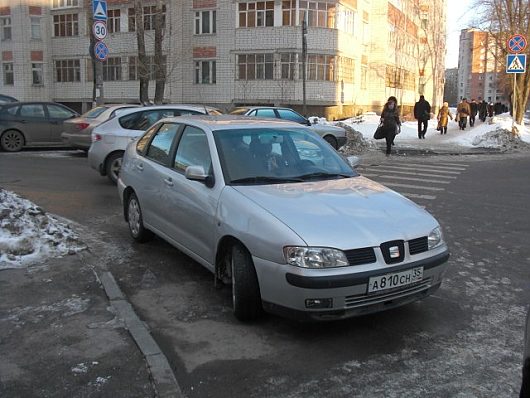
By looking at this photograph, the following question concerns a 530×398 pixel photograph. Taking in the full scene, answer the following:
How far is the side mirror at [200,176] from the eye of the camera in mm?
4887

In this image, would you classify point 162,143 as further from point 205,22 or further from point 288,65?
point 205,22

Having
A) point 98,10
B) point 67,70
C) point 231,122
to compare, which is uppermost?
point 67,70

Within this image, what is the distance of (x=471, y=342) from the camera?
4145 mm

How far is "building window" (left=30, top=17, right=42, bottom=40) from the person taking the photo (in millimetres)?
43531

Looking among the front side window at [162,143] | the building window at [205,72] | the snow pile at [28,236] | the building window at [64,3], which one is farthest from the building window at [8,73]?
the front side window at [162,143]

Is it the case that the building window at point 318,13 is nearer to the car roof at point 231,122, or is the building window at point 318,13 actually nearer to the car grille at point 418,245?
the car roof at point 231,122

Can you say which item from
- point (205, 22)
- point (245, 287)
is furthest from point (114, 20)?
point (245, 287)

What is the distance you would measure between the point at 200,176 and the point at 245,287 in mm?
1160

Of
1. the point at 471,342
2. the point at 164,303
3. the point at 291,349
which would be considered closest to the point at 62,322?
the point at 164,303

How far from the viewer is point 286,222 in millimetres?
4078

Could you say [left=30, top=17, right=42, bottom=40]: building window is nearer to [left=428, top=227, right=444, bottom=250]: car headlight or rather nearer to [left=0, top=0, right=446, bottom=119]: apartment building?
[left=0, top=0, right=446, bottom=119]: apartment building

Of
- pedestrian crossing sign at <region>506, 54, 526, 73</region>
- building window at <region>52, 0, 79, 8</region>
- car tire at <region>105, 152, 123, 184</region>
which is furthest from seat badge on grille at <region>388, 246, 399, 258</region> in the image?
building window at <region>52, 0, 79, 8</region>

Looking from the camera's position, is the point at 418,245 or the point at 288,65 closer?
the point at 418,245

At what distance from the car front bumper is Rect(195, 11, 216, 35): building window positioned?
36.0 m
